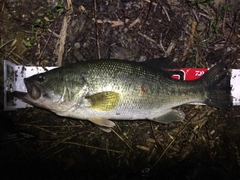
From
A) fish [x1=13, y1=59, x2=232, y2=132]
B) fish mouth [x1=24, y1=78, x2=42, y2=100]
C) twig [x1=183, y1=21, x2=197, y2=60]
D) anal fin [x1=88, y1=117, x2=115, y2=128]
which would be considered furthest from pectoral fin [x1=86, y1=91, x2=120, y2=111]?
twig [x1=183, y1=21, x2=197, y2=60]

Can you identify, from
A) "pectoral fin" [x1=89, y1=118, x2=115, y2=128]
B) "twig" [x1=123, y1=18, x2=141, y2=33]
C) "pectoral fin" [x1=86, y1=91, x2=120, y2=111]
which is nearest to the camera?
"pectoral fin" [x1=86, y1=91, x2=120, y2=111]

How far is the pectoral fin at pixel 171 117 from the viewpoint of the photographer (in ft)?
11.2

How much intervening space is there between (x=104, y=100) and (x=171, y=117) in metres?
0.90

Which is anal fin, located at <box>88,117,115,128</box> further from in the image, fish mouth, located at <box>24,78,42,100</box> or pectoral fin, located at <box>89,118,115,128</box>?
fish mouth, located at <box>24,78,42,100</box>

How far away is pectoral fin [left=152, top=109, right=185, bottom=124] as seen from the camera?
11.2 ft

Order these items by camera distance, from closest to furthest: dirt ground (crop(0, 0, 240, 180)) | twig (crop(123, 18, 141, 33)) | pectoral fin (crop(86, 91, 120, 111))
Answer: pectoral fin (crop(86, 91, 120, 111))
dirt ground (crop(0, 0, 240, 180))
twig (crop(123, 18, 141, 33))

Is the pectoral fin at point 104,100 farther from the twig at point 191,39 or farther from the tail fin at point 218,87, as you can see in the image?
the twig at point 191,39

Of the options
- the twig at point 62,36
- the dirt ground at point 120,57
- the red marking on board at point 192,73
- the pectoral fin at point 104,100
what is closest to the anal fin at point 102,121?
the pectoral fin at point 104,100

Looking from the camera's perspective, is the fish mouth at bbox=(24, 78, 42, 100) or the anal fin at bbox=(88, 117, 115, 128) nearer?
the fish mouth at bbox=(24, 78, 42, 100)

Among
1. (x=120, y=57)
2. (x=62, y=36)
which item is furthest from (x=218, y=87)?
(x=62, y=36)

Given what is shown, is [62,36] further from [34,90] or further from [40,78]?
[34,90]

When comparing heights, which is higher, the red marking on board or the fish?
the red marking on board

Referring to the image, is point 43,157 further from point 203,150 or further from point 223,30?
point 223,30

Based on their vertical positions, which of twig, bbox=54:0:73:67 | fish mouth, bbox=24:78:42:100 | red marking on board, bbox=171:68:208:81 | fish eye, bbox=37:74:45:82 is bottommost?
fish mouth, bbox=24:78:42:100
